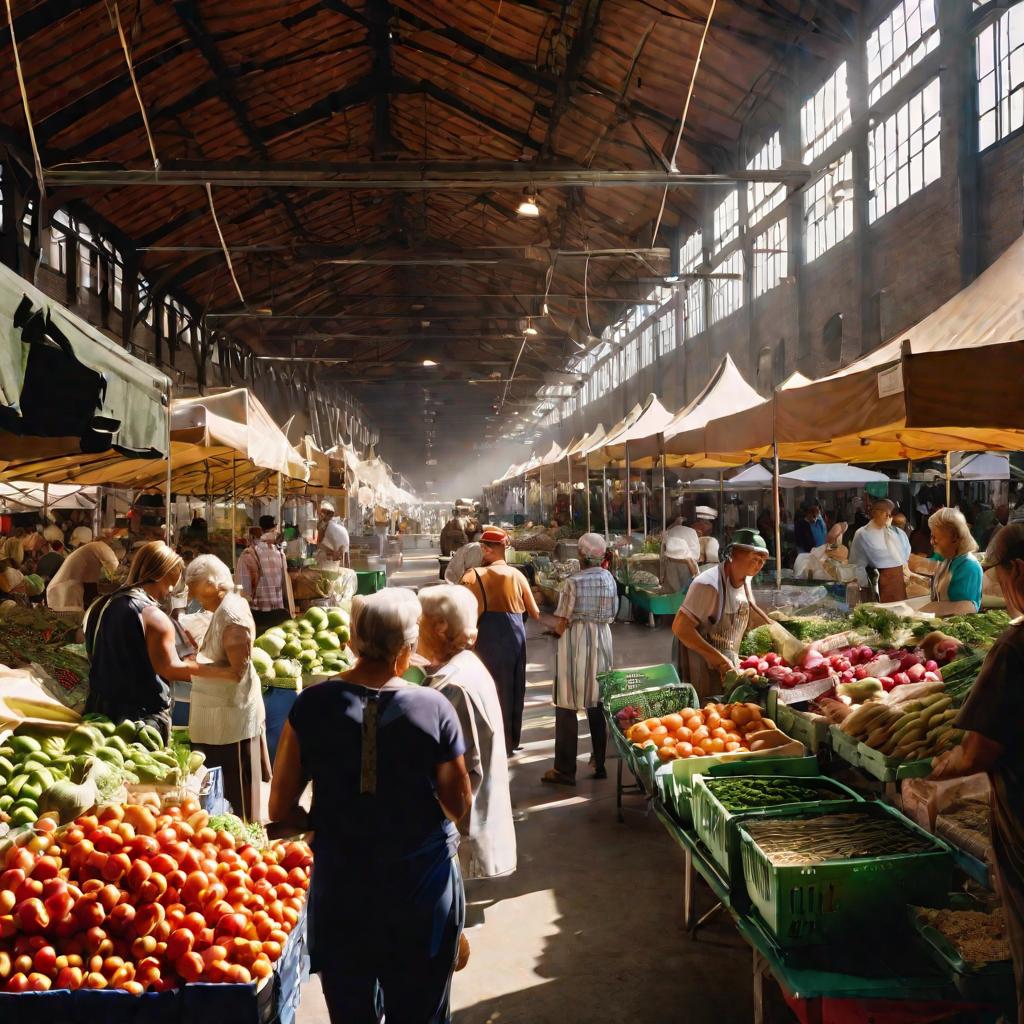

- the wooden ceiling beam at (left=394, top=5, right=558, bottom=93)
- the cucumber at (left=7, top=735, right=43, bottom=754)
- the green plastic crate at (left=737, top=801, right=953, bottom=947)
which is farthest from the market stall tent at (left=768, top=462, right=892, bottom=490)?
the cucumber at (left=7, top=735, right=43, bottom=754)

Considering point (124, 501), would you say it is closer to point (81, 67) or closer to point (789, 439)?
point (81, 67)

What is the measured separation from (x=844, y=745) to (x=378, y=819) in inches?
98.6

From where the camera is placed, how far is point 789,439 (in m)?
5.98

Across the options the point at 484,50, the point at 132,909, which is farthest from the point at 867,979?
the point at 484,50

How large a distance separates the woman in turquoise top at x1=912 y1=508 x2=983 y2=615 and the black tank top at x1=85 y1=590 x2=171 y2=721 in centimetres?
503

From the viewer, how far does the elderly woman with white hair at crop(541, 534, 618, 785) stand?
604 cm

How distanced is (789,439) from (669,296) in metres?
20.6

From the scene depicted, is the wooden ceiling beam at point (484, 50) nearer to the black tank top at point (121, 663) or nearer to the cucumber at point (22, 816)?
the black tank top at point (121, 663)

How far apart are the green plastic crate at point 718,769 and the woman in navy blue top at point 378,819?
174cm

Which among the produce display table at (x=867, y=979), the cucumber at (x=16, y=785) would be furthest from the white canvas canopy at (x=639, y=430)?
the cucumber at (x=16, y=785)

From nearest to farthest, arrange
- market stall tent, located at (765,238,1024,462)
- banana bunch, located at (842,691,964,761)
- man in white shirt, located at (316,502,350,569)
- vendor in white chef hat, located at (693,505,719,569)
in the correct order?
1. banana bunch, located at (842,691,964,761)
2. market stall tent, located at (765,238,1024,462)
3. vendor in white chef hat, located at (693,505,719,569)
4. man in white shirt, located at (316,502,350,569)

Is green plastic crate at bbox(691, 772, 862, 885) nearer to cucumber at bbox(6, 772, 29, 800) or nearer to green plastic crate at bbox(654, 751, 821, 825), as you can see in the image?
green plastic crate at bbox(654, 751, 821, 825)

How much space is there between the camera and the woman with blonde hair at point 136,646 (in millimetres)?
4090

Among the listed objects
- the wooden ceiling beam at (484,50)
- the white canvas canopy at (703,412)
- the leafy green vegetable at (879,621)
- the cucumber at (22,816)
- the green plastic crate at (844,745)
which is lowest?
the green plastic crate at (844,745)
